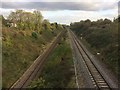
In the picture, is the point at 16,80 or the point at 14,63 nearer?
the point at 16,80

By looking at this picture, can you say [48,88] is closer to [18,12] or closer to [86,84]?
[86,84]

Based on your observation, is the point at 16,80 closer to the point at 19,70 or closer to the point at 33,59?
the point at 19,70

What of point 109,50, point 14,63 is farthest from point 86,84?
point 109,50

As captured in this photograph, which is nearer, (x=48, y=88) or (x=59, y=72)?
(x=48, y=88)

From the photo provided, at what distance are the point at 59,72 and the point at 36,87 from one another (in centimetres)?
426

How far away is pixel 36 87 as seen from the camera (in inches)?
1048

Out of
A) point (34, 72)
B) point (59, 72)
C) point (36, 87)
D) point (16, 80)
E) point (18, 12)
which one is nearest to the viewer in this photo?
point (36, 87)

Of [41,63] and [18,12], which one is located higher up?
[18,12]

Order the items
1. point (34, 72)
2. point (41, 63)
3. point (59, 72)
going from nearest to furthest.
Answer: point (59, 72)
point (34, 72)
point (41, 63)

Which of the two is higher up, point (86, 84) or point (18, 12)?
point (18, 12)

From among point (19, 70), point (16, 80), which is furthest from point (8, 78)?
point (19, 70)

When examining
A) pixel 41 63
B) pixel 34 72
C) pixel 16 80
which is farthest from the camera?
pixel 41 63

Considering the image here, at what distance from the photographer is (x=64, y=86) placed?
79.4 feet

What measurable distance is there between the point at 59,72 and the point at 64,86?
5.91m
